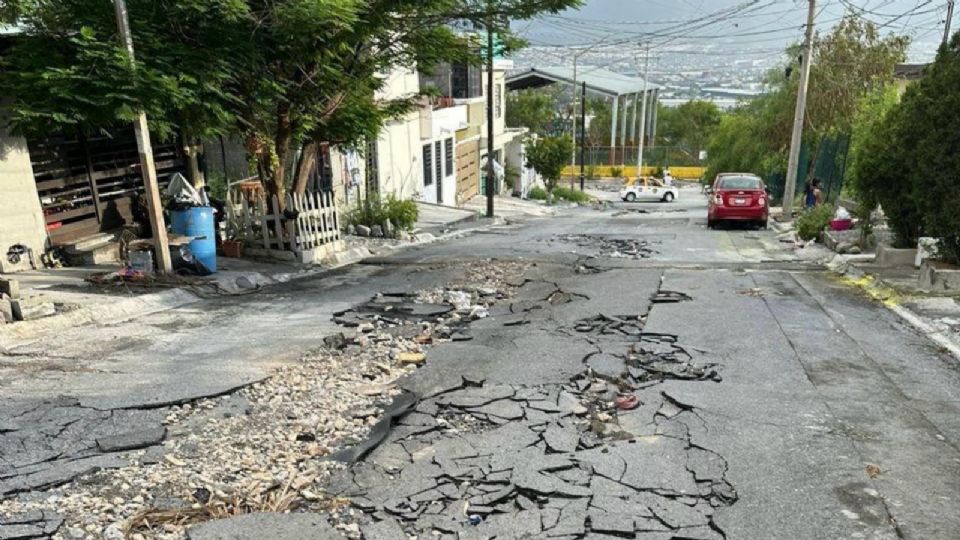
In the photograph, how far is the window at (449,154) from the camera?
2920 centimetres

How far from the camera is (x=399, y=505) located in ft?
12.5

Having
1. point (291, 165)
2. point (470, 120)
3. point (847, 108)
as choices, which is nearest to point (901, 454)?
point (291, 165)

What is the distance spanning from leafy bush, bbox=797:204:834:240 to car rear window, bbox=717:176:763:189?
154 inches

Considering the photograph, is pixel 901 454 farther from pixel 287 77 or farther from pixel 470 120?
pixel 470 120

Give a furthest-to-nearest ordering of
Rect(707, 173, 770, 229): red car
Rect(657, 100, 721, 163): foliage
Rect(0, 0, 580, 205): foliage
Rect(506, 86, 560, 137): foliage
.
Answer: Rect(657, 100, 721, 163): foliage, Rect(506, 86, 560, 137): foliage, Rect(707, 173, 770, 229): red car, Rect(0, 0, 580, 205): foliage

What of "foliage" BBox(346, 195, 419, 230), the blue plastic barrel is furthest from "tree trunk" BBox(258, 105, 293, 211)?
"foliage" BBox(346, 195, 419, 230)

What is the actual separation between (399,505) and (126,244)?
26.4ft

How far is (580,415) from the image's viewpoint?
500cm

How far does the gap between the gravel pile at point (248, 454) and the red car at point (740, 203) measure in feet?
46.7

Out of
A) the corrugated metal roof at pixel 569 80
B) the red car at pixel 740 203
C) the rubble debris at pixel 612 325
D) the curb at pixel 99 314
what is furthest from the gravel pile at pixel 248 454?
the corrugated metal roof at pixel 569 80

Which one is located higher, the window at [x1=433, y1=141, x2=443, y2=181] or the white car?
the window at [x1=433, y1=141, x2=443, y2=181]

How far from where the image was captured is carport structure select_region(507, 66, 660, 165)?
54.7 m

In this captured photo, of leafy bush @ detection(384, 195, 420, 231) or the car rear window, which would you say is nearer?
leafy bush @ detection(384, 195, 420, 231)

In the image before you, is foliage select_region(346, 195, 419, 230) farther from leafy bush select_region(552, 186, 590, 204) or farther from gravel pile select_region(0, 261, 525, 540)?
leafy bush select_region(552, 186, 590, 204)
